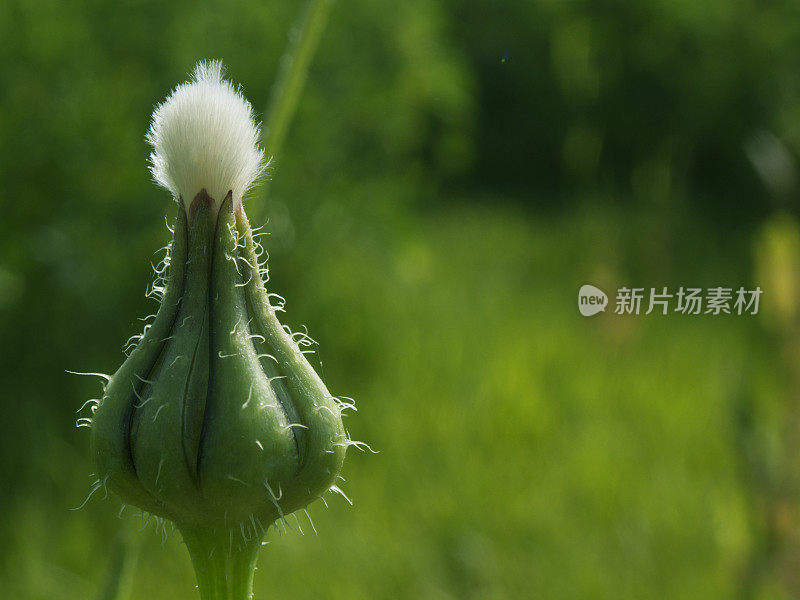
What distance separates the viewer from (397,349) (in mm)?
3902

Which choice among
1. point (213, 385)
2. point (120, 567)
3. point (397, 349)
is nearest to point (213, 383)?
point (213, 385)

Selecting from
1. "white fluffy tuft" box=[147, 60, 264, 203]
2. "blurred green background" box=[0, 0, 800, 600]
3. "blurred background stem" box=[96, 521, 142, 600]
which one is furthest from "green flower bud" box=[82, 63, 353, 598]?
"blurred green background" box=[0, 0, 800, 600]

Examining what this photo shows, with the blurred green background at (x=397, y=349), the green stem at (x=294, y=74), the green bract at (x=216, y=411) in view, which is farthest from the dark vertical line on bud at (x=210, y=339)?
the blurred green background at (x=397, y=349)

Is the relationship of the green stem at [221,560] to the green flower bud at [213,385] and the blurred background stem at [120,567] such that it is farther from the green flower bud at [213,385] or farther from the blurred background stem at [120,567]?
the blurred background stem at [120,567]

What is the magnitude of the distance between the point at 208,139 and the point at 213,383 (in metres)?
0.14

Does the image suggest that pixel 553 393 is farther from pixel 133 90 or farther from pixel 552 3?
pixel 552 3

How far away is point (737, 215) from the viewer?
568 centimetres

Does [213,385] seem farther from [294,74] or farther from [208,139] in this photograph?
[294,74]

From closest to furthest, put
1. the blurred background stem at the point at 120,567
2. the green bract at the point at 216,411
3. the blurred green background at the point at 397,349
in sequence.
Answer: the green bract at the point at 216,411 → the blurred background stem at the point at 120,567 → the blurred green background at the point at 397,349

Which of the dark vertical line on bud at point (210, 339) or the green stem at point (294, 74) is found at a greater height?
the green stem at point (294, 74)

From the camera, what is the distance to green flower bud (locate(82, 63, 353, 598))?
56 cm

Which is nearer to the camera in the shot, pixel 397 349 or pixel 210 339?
pixel 210 339

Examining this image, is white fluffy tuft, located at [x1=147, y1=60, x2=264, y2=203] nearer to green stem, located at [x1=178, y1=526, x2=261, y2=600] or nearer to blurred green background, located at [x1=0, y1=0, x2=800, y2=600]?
green stem, located at [x1=178, y1=526, x2=261, y2=600]

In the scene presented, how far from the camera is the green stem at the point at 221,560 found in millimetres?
620
